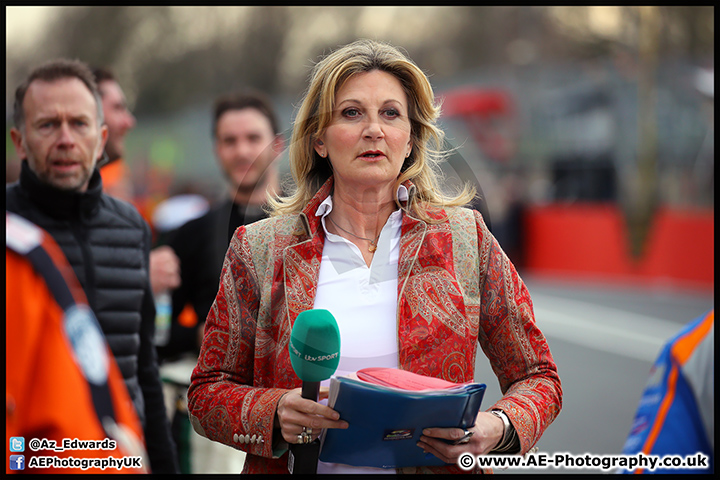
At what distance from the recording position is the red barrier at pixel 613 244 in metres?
14.3

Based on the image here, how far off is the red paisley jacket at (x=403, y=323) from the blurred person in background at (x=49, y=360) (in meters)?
0.61

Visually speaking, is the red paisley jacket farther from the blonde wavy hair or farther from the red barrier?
the red barrier

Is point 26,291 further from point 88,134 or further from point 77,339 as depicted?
point 88,134

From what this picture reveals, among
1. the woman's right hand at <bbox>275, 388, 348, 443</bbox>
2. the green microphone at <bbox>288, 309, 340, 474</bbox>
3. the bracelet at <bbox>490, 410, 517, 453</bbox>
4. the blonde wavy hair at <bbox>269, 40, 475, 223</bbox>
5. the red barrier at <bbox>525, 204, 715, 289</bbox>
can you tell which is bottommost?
the red barrier at <bbox>525, 204, 715, 289</bbox>

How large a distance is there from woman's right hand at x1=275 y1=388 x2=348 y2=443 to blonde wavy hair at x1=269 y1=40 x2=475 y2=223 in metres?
0.51

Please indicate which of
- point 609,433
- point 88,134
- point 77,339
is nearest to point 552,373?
point 77,339

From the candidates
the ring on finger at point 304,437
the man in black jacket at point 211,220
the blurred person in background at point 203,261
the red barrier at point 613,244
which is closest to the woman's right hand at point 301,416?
the ring on finger at point 304,437

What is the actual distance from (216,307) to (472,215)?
69cm

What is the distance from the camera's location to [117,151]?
10.5 ft

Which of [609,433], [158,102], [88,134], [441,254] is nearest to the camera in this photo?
[441,254]

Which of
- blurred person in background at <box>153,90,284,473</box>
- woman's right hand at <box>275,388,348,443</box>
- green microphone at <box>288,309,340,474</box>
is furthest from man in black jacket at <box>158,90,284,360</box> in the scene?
green microphone at <box>288,309,340,474</box>

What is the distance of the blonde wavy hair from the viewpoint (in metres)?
2.02

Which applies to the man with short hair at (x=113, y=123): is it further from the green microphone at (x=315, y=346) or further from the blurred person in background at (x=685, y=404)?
the blurred person in background at (x=685, y=404)

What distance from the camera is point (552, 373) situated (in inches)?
83.8
